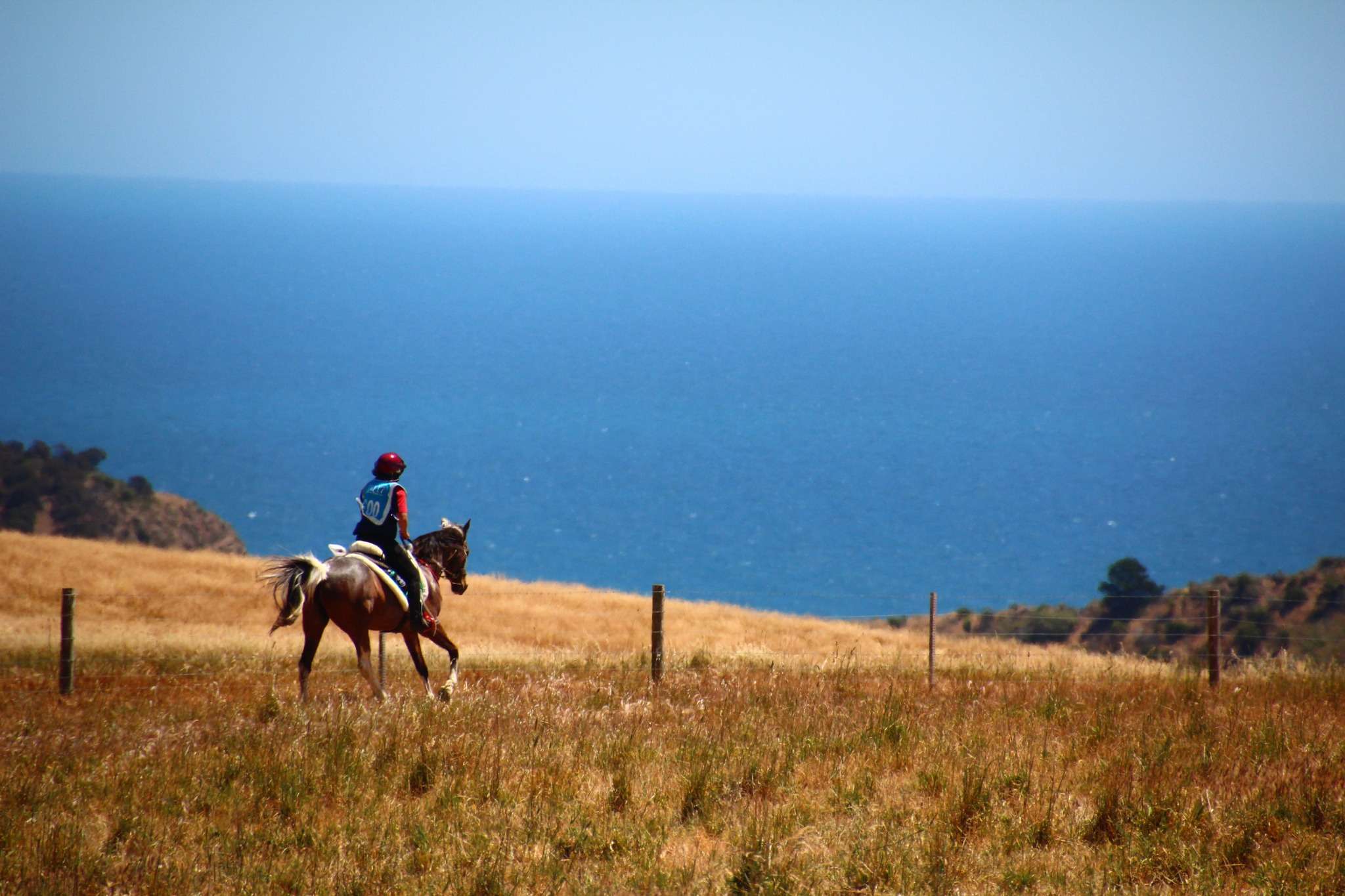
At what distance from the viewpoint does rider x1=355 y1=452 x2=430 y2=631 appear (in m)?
12.3

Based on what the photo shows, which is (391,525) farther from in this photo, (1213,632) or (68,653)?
(1213,632)

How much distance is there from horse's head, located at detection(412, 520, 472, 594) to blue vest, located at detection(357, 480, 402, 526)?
109cm

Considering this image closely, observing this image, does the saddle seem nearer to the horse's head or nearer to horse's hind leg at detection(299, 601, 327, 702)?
horse's hind leg at detection(299, 601, 327, 702)

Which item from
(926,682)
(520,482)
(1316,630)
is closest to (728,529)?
(520,482)

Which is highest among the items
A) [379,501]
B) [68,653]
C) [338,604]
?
[379,501]

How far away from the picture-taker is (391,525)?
12.5m

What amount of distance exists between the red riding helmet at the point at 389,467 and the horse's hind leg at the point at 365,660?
1516 mm

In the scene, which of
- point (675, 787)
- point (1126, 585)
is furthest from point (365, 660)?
point (1126, 585)

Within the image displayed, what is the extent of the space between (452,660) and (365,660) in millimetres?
1229

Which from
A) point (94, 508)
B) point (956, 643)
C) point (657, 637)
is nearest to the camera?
point (657, 637)

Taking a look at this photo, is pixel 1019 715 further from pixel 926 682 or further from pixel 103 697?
pixel 103 697

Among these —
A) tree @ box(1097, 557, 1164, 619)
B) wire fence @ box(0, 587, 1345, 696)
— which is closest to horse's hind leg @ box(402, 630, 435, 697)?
wire fence @ box(0, 587, 1345, 696)

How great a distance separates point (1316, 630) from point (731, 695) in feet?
138

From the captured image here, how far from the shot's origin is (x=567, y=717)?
10.6m
